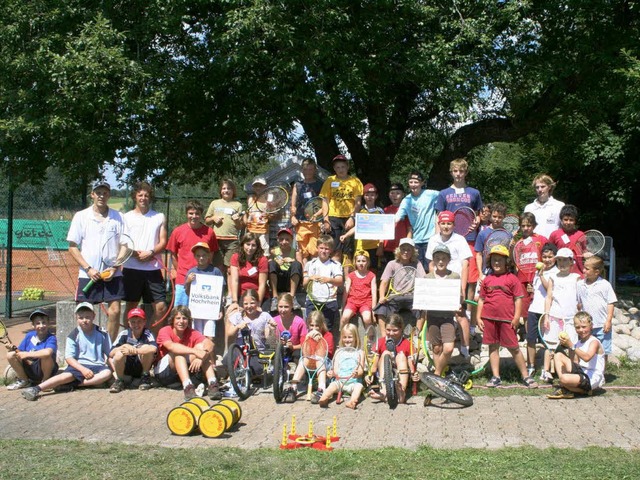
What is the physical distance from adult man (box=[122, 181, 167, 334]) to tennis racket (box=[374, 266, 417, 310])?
2816 mm

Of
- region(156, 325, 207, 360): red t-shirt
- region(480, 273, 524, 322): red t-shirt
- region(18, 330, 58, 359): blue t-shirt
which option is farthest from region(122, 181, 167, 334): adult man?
region(480, 273, 524, 322): red t-shirt

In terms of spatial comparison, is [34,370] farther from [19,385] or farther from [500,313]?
[500,313]

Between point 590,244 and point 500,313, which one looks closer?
point 500,313

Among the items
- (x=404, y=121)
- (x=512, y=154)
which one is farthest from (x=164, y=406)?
(x=512, y=154)

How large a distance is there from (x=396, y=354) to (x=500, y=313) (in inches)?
53.4

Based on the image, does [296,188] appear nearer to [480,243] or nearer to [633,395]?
[480,243]

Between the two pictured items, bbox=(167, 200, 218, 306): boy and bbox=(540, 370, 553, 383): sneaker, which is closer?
bbox=(540, 370, 553, 383): sneaker

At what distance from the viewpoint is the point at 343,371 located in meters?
8.52

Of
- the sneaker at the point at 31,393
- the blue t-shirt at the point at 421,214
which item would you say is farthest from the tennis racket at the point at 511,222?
the sneaker at the point at 31,393

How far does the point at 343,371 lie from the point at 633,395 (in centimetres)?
324

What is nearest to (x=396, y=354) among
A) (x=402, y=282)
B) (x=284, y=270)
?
(x=402, y=282)

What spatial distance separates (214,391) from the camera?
27.8ft

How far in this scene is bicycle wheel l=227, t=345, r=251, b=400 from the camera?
27.4 feet

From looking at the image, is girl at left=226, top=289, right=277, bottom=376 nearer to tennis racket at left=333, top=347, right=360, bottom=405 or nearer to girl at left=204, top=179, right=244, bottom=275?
tennis racket at left=333, top=347, right=360, bottom=405
